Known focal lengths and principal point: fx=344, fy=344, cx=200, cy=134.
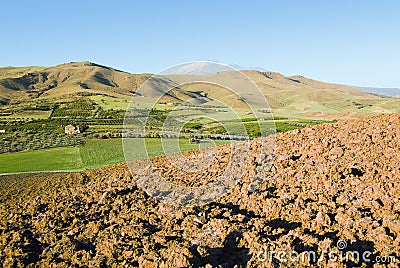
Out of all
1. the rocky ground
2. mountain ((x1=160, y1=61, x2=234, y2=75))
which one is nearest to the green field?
mountain ((x1=160, y1=61, x2=234, y2=75))

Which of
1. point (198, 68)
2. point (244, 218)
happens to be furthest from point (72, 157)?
point (244, 218)

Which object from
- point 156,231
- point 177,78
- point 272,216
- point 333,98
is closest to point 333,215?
point 272,216

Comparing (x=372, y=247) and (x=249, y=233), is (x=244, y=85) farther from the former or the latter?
(x=372, y=247)

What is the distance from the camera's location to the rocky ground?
21.1 feet

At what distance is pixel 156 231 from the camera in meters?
7.79

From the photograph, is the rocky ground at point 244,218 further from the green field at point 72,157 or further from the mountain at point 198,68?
the green field at point 72,157

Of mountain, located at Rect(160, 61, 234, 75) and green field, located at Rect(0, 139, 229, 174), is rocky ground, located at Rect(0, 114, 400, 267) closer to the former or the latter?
mountain, located at Rect(160, 61, 234, 75)

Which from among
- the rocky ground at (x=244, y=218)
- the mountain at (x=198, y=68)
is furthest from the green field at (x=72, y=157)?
the rocky ground at (x=244, y=218)

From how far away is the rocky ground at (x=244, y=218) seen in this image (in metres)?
6.42

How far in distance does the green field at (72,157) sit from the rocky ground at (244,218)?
970 inches

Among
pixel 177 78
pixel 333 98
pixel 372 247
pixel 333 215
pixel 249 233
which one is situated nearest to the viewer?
pixel 372 247

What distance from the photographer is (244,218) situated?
8.01 m

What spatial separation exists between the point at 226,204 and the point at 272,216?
155 cm

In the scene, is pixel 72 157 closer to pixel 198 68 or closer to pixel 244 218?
pixel 198 68
